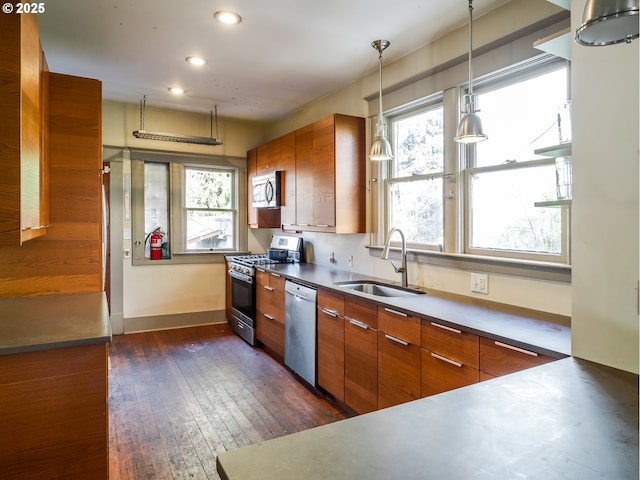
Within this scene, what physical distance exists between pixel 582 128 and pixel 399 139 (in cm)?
206

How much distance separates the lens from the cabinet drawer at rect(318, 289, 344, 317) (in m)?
2.85

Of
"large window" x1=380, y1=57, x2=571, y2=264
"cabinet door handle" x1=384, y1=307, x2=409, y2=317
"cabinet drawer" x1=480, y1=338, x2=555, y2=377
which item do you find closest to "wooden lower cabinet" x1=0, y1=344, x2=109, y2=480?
"cabinet door handle" x1=384, y1=307, x2=409, y2=317

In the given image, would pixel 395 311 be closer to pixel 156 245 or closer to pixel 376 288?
pixel 376 288

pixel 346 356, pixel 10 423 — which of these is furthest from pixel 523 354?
pixel 10 423

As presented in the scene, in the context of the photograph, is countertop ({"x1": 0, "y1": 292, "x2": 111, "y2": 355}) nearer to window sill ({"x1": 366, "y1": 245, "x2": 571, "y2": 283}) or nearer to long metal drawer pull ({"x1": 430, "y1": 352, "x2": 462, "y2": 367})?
long metal drawer pull ({"x1": 430, "y1": 352, "x2": 462, "y2": 367})

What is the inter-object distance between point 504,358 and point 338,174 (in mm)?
2171

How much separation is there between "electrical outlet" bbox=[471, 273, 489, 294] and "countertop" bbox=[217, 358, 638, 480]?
1.42 meters

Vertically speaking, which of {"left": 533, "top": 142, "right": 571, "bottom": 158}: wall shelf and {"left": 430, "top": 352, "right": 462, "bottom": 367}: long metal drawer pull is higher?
{"left": 533, "top": 142, "right": 571, "bottom": 158}: wall shelf

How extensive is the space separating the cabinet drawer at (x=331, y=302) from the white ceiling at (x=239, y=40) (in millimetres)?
1814

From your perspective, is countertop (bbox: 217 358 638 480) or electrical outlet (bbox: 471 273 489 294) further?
electrical outlet (bbox: 471 273 489 294)

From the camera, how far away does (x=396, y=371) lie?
7.68ft

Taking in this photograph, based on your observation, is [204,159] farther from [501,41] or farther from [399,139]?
[501,41]

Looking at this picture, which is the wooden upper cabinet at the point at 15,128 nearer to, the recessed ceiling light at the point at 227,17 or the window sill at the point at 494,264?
the recessed ceiling light at the point at 227,17

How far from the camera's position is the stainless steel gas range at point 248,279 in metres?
4.32
